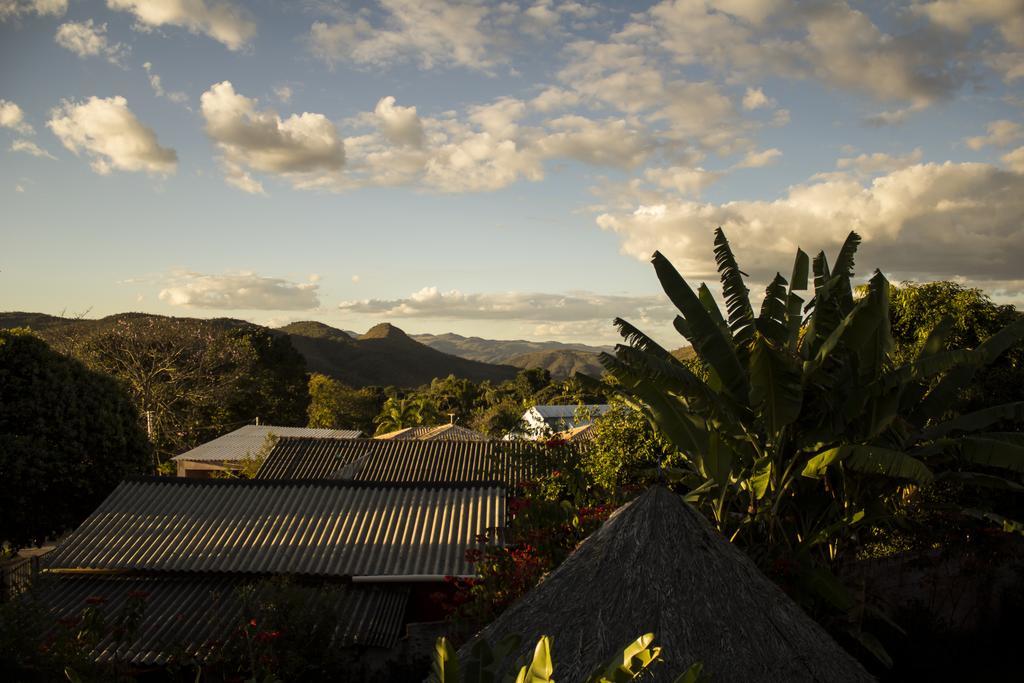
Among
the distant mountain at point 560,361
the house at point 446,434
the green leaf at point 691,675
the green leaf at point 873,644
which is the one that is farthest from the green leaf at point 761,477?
the distant mountain at point 560,361

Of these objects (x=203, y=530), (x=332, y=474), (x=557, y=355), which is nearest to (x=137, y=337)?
(x=332, y=474)

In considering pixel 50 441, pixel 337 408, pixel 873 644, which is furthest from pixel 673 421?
pixel 337 408

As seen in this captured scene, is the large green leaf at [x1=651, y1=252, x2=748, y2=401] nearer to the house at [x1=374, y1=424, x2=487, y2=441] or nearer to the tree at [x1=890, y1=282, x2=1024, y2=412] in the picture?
the tree at [x1=890, y1=282, x2=1024, y2=412]

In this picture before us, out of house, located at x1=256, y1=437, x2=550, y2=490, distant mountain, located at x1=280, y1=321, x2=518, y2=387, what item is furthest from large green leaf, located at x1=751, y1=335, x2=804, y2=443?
distant mountain, located at x1=280, y1=321, x2=518, y2=387

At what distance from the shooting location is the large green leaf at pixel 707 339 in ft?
27.2

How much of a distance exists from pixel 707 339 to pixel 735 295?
0.98 metres

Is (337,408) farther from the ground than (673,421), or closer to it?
closer to it

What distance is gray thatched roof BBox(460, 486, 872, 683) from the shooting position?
5.65 meters

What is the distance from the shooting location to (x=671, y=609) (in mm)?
5824

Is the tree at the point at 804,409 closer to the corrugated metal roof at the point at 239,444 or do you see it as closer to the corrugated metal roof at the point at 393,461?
the corrugated metal roof at the point at 393,461

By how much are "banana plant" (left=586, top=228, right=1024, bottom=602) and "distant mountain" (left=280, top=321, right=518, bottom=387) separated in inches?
3322

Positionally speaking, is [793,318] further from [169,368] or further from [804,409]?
[169,368]

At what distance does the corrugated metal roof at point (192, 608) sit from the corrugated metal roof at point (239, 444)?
59.5ft

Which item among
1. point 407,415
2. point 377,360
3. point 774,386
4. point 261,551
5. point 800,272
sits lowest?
point 407,415
